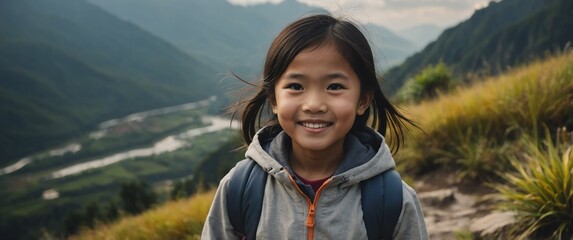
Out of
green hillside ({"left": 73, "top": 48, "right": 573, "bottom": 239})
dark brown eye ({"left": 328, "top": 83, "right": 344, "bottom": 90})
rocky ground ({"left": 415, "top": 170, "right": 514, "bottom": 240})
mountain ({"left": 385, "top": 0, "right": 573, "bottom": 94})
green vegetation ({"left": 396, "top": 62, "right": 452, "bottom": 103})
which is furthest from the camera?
mountain ({"left": 385, "top": 0, "right": 573, "bottom": 94})

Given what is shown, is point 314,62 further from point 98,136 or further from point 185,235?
point 98,136

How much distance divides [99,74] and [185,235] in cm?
17637

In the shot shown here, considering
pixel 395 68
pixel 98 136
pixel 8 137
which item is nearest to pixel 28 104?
pixel 8 137

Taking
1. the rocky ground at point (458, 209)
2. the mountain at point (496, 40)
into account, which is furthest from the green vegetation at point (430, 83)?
the mountain at point (496, 40)

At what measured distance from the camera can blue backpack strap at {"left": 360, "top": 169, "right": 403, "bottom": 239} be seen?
1.73 meters

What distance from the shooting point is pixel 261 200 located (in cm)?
186

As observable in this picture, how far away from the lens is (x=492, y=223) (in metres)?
3.37

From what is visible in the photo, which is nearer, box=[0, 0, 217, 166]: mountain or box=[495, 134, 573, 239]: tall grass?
box=[495, 134, 573, 239]: tall grass

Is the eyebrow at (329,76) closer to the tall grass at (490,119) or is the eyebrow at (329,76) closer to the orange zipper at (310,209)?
the orange zipper at (310,209)

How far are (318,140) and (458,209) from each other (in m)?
3.01

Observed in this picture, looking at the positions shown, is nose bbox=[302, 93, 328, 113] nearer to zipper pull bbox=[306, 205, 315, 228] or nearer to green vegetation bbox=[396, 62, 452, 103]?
zipper pull bbox=[306, 205, 315, 228]

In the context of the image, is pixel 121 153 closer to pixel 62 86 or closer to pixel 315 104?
pixel 62 86

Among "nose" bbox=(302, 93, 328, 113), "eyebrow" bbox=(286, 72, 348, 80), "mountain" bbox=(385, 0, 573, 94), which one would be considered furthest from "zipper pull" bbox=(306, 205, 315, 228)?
"mountain" bbox=(385, 0, 573, 94)

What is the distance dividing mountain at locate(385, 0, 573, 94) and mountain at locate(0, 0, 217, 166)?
88.0m
